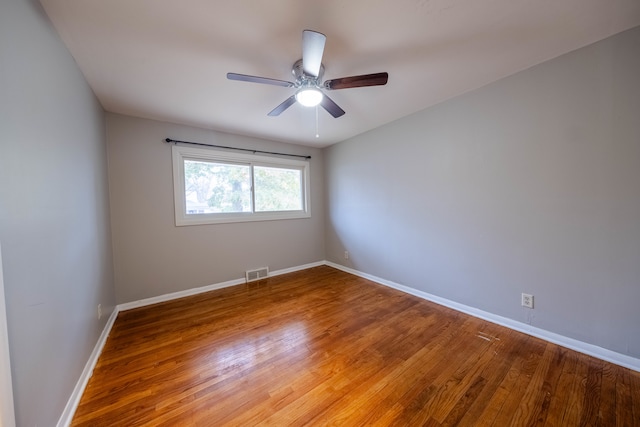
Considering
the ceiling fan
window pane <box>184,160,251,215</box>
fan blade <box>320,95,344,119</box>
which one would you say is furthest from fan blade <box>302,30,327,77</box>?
window pane <box>184,160,251,215</box>

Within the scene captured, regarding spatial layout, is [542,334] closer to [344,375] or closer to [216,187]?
[344,375]

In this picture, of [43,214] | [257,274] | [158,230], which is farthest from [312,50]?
[257,274]

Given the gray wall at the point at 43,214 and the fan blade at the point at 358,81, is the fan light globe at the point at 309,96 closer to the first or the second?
the fan blade at the point at 358,81

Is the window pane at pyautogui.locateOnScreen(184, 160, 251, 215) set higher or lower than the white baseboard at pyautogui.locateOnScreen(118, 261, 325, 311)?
higher

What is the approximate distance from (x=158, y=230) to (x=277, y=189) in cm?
174

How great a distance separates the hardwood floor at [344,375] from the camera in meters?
1.24

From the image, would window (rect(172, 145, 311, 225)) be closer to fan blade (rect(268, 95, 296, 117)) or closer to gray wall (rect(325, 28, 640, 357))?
fan blade (rect(268, 95, 296, 117))

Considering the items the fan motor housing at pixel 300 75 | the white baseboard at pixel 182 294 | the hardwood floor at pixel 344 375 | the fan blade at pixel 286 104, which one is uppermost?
the fan motor housing at pixel 300 75

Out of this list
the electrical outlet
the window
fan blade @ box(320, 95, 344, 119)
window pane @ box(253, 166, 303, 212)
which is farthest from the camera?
window pane @ box(253, 166, 303, 212)

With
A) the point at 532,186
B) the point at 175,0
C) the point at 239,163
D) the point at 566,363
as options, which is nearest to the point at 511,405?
the point at 566,363

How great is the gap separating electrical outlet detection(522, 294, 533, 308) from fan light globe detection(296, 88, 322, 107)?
2452 mm

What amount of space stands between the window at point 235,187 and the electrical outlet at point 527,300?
2.99m

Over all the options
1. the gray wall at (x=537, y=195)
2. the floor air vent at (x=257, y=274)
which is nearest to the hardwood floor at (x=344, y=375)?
the gray wall at (x=537, y=195)

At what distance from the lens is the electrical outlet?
192 cm
